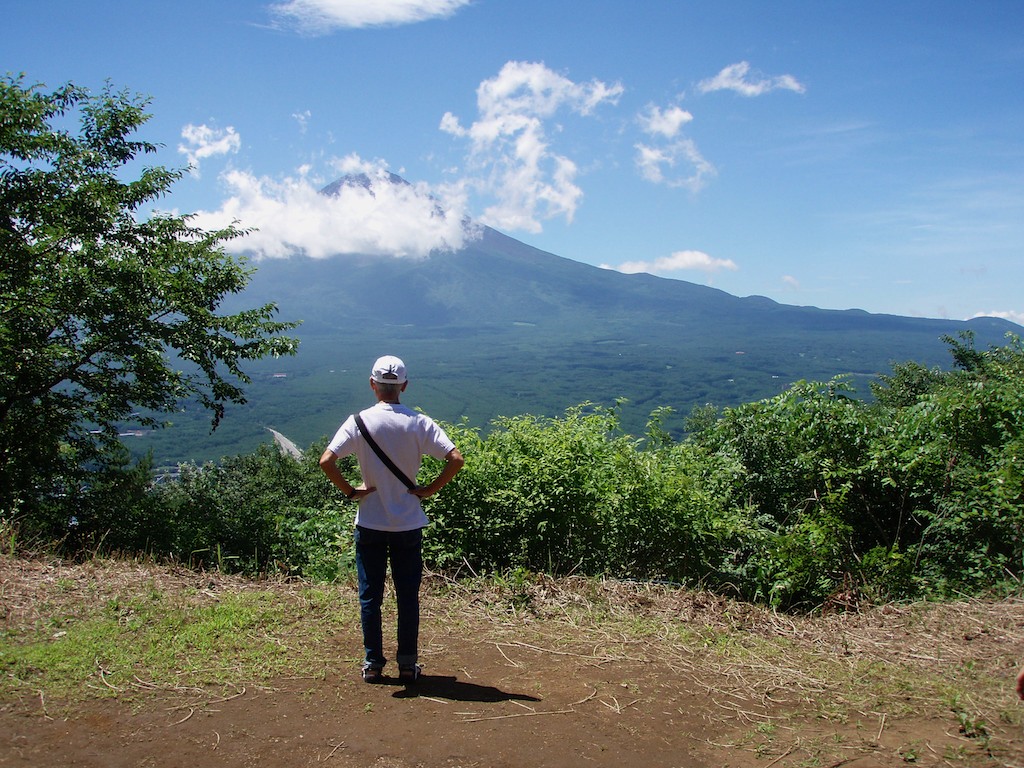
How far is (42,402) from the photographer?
1067 cm

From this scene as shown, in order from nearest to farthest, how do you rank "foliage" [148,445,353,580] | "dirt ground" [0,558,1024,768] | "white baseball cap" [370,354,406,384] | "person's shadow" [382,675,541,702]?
"dirt ground" [0,558,1024,768] < "person's shadow" [382,675,541,702] < "white baseball cap" [370,354,406,384] < "foliage" [148,445,353,580]

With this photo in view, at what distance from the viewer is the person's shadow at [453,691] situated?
153 inches

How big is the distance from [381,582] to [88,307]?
7.90 meters

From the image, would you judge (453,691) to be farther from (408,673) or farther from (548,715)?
(548,715)

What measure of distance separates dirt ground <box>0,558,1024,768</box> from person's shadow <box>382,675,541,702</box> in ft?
0.04

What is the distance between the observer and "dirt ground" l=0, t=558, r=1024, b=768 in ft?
10.8

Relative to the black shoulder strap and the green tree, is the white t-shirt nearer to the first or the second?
the black shoulder strap

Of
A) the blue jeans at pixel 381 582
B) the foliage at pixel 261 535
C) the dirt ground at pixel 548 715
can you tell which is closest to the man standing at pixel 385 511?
the blue jeans at pixel 381 582

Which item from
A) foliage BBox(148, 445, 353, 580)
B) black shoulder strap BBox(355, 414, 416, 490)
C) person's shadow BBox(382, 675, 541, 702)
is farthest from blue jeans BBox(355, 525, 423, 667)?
A: foliage BBox(148, 445, 353, 580)

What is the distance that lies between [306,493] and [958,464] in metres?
21.3

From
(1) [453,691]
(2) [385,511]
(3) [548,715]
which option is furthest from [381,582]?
(3) [548,715]

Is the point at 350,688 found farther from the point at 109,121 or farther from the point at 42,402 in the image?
the point at 109,121

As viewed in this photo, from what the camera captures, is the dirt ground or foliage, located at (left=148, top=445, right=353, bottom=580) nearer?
the dirt ground

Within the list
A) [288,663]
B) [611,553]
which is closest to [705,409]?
[611,553]
